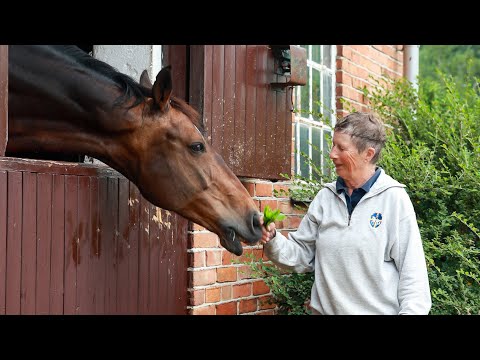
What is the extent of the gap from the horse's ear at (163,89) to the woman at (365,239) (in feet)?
2.65

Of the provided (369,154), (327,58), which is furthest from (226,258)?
(327,58)

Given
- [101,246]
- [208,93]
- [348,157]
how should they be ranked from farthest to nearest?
1. [208,93]
2. [101,246]
3. [348,157]

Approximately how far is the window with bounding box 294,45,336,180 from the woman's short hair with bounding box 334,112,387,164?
2.41m

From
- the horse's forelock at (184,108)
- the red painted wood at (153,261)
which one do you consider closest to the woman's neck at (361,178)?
the horse's forelock at (184,108)

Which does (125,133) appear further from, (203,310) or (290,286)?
(290,286)

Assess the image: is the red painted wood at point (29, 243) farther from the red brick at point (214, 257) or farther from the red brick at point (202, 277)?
the red brick at point (214, 257)

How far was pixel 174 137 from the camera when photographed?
3.49 meters

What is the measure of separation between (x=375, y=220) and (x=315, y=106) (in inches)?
124

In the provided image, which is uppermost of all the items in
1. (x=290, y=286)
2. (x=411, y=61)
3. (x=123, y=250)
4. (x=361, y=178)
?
(x=411, y=61)

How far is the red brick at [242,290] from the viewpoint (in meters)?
4.77

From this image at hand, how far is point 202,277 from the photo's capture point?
14.5 ft

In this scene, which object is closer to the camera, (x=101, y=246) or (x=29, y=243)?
(x=29, y=243)

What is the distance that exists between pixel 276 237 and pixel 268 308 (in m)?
2.03
